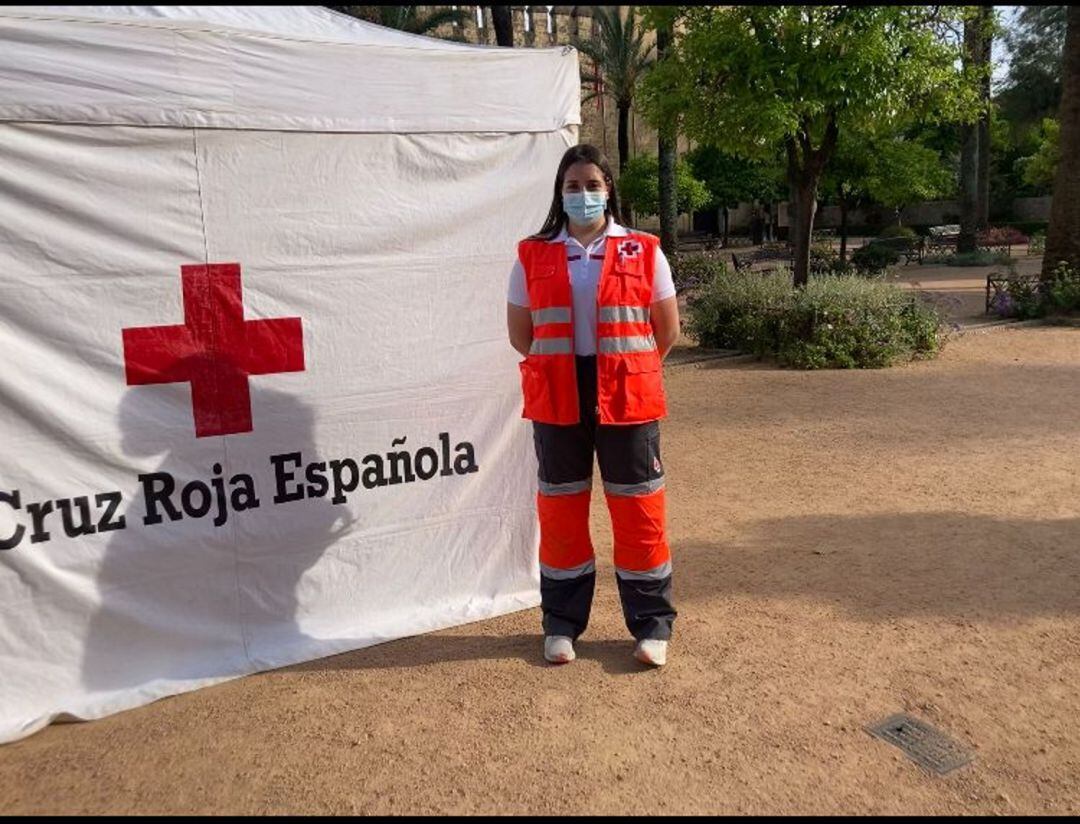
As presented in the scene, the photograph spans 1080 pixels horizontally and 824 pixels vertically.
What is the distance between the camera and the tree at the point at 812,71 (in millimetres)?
9797

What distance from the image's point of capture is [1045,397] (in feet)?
25.7

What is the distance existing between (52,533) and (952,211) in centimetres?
4401

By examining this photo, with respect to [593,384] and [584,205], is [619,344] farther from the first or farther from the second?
[584,205]

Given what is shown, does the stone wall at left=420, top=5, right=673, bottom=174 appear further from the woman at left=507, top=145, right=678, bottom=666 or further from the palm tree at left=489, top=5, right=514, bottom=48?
the woman at left=507, top=145, right=678, bottom=666

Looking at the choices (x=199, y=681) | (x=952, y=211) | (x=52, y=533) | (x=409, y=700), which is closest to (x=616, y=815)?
(x=409, y=700)

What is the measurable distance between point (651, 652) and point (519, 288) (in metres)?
1.42

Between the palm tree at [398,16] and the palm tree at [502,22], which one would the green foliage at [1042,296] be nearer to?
the palm tree at [502,22]

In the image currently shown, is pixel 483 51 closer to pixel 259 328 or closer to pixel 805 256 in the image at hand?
pixel 259 328

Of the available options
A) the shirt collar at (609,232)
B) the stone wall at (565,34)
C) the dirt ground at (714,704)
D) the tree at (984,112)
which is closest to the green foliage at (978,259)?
the tree at (984,112)

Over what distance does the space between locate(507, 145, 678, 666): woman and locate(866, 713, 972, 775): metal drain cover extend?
81cm

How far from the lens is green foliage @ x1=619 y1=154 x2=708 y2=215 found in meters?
27.3

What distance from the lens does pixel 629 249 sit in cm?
323

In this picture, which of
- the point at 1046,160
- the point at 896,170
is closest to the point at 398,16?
the point at 896,170

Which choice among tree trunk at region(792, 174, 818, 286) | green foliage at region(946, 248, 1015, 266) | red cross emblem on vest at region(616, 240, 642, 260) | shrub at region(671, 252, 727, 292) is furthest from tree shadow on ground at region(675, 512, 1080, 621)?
green foliage at region(946, 248, 1015, 266)
